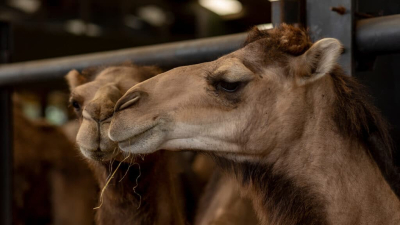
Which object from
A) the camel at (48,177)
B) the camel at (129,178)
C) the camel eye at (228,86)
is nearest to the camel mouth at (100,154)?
the camel at (129,178)

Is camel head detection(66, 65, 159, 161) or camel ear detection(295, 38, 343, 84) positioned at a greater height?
camel ear detection(295, 38, 343, 84)

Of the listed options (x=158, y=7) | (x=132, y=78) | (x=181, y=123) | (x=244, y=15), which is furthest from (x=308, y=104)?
(x=158, y=7)

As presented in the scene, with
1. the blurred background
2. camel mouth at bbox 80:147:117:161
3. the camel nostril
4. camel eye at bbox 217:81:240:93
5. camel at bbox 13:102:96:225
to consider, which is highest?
the blurred background

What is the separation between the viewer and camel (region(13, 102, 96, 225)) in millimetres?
4809

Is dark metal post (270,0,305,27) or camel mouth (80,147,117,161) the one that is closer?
camel mouth (80,147,117,161)

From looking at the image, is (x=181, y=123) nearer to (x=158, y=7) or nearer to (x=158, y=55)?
(x=158, y=55)

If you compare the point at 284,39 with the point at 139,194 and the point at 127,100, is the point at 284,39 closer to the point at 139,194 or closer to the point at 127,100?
the point at 127,100

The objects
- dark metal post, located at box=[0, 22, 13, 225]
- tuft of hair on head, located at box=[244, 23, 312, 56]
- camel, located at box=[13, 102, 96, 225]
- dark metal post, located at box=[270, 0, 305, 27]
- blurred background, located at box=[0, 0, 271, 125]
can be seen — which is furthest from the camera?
blurred background, located at box=[0, 0, 271, 125]

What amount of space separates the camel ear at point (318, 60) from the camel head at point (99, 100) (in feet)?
2.54

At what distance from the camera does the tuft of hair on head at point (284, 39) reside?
1.97 metres

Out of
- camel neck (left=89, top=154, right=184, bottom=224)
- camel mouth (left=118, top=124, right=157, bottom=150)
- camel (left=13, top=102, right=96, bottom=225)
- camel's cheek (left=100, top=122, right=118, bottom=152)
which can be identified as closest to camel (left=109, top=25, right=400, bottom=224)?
camel mouth (left=118, top=124, right=157, bottom=150)

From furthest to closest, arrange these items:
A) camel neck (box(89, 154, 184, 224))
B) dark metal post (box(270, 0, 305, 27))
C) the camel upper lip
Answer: camel neck (box(89, 154, 184, 224)) < dark metal post (box(270, 0, 305, 27)) < the camel upper lip

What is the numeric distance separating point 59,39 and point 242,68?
6.93 m

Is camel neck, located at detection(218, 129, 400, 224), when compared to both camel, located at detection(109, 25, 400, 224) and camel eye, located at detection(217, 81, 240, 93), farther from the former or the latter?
camel eye, located at detection(217, 81, 240, 93)
